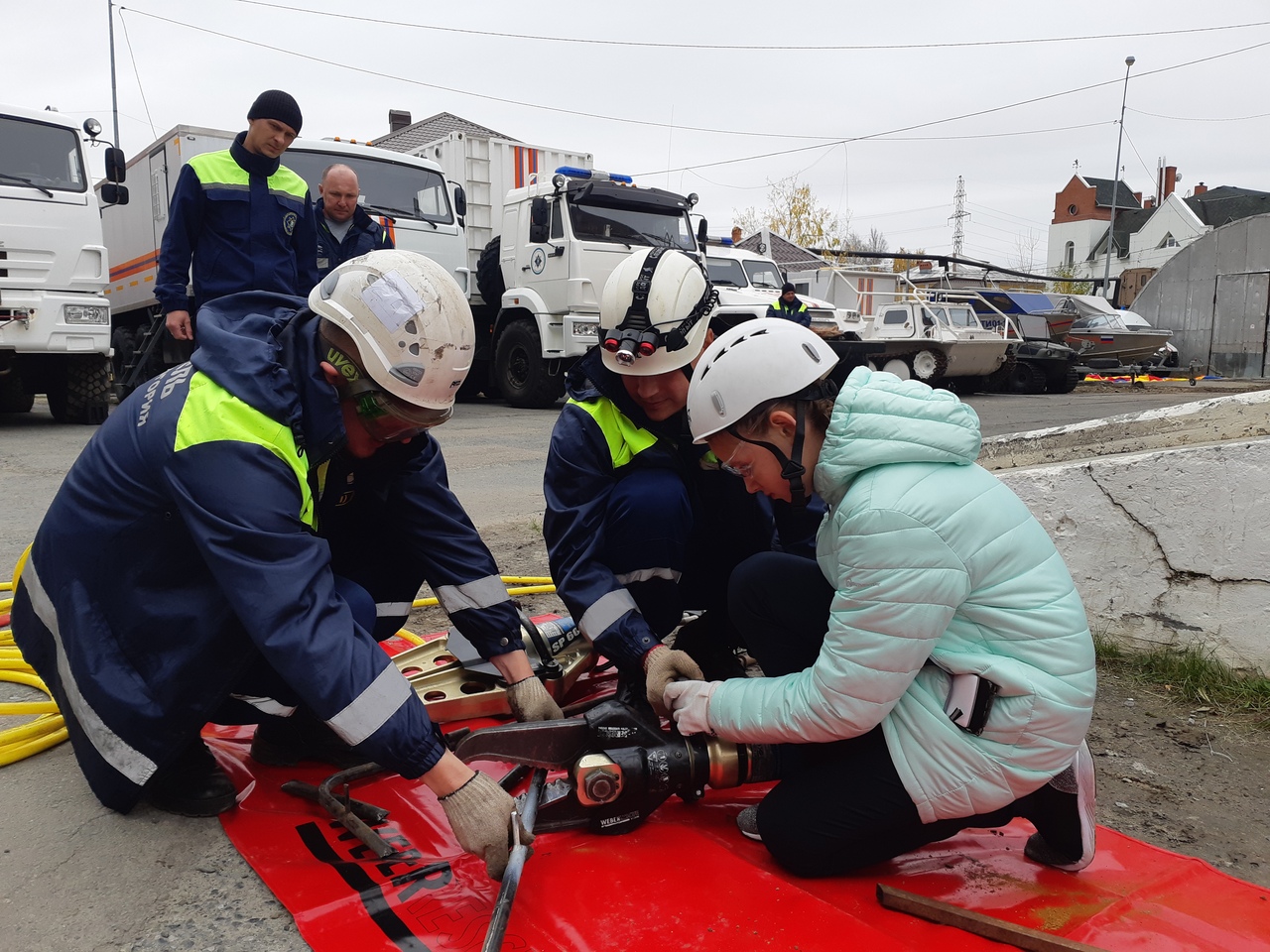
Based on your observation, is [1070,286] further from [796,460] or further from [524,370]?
[796,460]

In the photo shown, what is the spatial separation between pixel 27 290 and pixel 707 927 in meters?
8.21

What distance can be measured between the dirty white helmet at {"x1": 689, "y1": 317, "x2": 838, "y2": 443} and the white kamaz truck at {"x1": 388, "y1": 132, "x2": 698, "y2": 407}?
8.23m

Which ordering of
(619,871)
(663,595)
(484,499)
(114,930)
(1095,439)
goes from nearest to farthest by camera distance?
(114,930) → (619,871) → (663,595) → (1095,439) → (484,499)

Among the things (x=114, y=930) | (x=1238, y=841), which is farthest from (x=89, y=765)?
(x=1238, y=841)

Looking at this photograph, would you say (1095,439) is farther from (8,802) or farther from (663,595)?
(8,802)

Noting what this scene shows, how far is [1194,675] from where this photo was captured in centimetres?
294

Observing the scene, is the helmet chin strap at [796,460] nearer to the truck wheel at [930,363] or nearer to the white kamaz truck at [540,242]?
the white kamaz truck at [540,242]

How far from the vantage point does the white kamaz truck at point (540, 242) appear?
10.1m

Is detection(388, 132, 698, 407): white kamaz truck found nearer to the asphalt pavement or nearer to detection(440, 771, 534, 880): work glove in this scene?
the asphalt pavement

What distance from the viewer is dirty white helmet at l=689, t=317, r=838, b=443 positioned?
1890mm

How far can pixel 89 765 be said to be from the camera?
2031mm

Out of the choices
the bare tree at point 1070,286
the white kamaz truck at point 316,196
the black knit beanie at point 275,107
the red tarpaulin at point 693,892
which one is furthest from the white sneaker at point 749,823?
the bare tree at point 1070,286

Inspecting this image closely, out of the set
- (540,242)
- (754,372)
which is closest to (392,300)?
(754,372)

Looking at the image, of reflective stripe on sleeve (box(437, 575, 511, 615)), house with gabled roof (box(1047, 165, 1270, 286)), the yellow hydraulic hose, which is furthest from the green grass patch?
house with gabled roof (box(1047, 165, 1270, 286))
